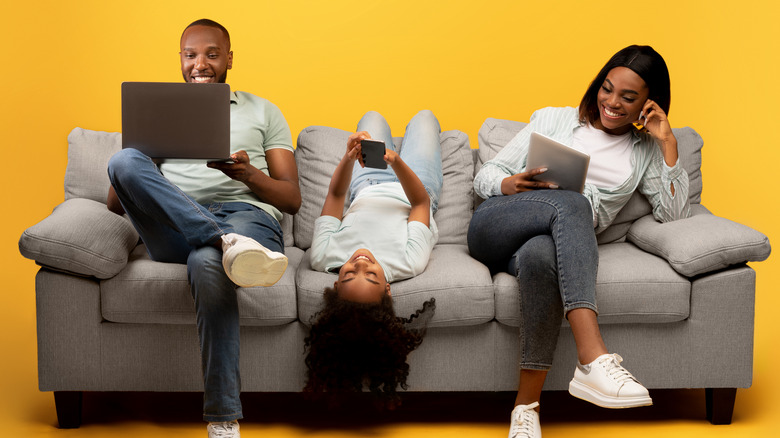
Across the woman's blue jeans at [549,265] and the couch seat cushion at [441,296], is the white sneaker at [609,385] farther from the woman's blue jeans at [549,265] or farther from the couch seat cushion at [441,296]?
the couch seat cushion at [441,296]

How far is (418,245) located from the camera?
2.60m

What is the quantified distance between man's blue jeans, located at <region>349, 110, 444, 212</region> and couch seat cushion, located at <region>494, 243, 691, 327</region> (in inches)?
25.0

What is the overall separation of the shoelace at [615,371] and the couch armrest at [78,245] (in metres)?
1.44

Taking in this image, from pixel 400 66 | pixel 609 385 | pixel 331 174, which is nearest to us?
pixel 609 385

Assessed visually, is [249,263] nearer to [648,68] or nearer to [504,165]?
[504,165]

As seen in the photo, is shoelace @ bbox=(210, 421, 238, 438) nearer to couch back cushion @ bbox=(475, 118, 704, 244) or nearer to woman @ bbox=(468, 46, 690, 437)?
woman @ bbox=(468, 46, 690, 437)

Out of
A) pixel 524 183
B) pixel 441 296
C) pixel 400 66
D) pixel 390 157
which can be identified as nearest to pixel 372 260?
pixel 441 296

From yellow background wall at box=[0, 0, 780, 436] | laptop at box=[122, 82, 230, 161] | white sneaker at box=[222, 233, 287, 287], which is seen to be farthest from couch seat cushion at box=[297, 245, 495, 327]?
yellow background wall at box=[0, 0, 780, 436]

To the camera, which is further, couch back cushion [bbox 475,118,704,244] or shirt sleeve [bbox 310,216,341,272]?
couch back cushion [bbox 475,118,704,244]

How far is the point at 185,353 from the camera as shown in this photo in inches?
98.1

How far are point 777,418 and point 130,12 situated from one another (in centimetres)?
304

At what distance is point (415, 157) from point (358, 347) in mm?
930

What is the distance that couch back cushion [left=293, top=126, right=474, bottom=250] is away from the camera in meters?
3.09

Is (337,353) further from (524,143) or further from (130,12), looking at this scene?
(130,12)
